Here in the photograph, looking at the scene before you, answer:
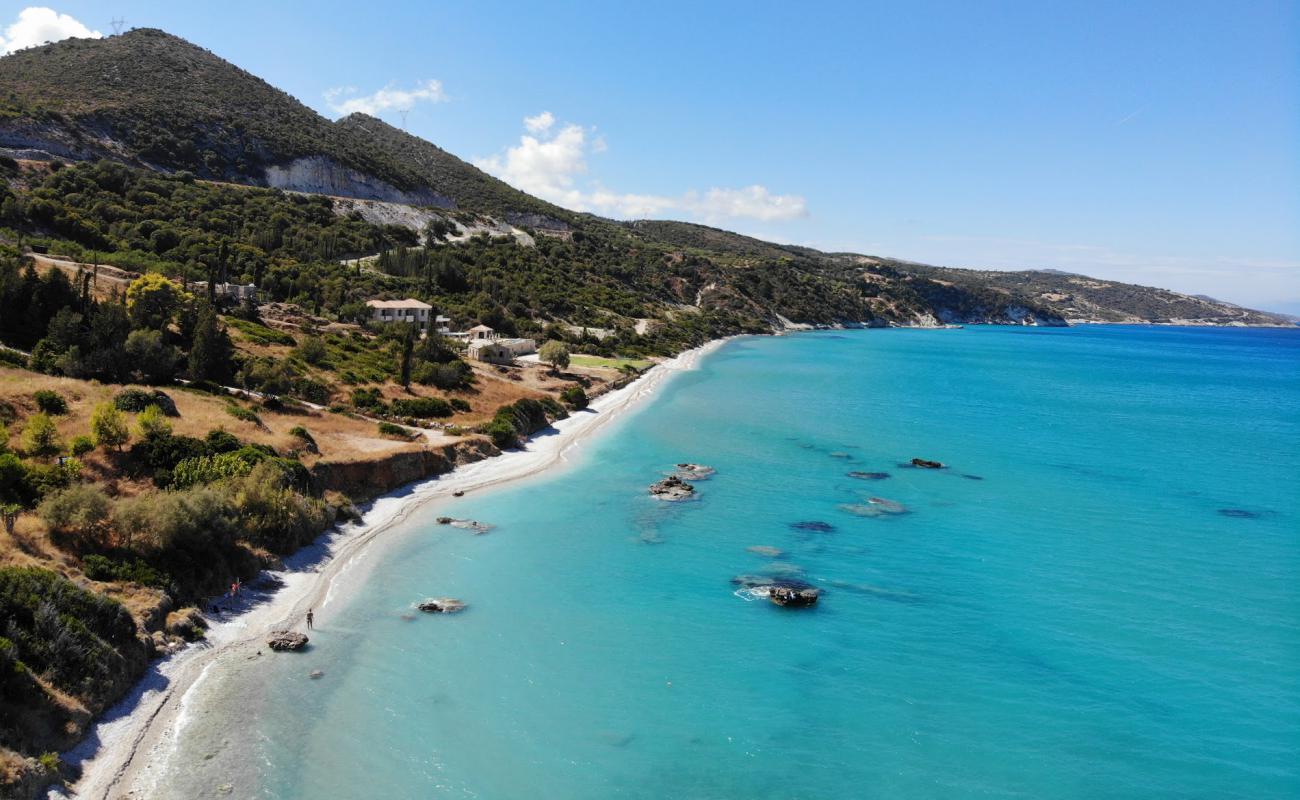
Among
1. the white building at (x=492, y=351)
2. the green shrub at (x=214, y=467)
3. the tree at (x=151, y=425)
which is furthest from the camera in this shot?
the white building at (x=492, y=351)

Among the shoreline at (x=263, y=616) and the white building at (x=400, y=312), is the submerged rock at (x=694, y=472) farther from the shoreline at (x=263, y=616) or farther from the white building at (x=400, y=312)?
the white building at (x=400, y=312)

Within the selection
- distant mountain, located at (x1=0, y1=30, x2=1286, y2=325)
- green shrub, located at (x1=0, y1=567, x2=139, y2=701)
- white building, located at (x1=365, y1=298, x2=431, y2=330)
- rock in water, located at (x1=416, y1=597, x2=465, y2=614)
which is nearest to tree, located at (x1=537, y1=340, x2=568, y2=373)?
white building, located at (x1=365, y1=298, x2=431, y2=330)

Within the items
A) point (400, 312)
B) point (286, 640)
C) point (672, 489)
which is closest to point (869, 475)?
point (672, 489)

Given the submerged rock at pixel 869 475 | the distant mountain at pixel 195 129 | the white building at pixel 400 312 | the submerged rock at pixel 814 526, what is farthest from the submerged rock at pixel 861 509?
the distant mountain at pixel 195 129

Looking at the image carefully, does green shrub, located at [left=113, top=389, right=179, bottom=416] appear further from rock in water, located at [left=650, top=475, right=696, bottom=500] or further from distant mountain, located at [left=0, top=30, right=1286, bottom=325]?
distant mountain, located at [left=0, top=30, right=1286, bottom=325]

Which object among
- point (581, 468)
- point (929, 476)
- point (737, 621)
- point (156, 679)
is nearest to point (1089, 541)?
point (929, 476)

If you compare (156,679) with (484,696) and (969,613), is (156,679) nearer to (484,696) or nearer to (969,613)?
(484,696)
